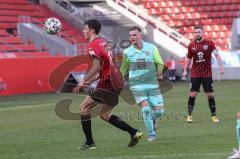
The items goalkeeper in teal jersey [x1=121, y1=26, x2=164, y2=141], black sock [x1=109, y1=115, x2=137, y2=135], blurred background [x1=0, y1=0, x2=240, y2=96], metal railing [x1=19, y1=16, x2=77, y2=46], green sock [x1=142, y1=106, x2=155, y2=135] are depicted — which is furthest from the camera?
metal railing [x1=19, y1=16, x2=77, y2=46]

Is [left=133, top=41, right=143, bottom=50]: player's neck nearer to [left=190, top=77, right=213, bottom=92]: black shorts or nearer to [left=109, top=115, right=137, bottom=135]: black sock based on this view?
[left=109, top=115, right=137, bottom=135]: black sock

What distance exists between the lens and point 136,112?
17625mm

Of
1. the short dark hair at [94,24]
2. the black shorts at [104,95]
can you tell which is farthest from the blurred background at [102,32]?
the short dark hair at [94,24]

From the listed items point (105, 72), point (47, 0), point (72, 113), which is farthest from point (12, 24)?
point (105, 72)

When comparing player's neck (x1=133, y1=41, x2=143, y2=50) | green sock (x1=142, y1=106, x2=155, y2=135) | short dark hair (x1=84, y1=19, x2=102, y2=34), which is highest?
short dark hair (x1=84, y1=19, x2=102, y2=34)

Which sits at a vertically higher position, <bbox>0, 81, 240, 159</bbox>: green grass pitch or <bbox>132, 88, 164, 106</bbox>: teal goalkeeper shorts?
<bbox>132, 88, 164, 106</bbox>: teal goalkeeper shorts

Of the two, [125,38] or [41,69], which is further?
[125,38]

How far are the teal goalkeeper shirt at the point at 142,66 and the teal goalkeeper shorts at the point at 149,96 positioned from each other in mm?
70

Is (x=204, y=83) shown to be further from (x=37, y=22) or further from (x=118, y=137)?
(x=37, y=22)

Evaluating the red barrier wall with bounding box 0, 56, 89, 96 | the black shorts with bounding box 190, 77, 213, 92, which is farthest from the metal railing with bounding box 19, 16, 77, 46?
the black shorts with bounding box 190, 77, 213, 92

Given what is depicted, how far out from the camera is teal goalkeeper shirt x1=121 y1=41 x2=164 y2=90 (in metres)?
11.3

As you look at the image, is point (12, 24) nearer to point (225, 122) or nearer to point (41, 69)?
point (41, 69)

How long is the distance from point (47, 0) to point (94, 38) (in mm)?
30143

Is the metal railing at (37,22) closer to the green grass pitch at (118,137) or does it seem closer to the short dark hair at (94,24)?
the green grass pitch at (118,137)
